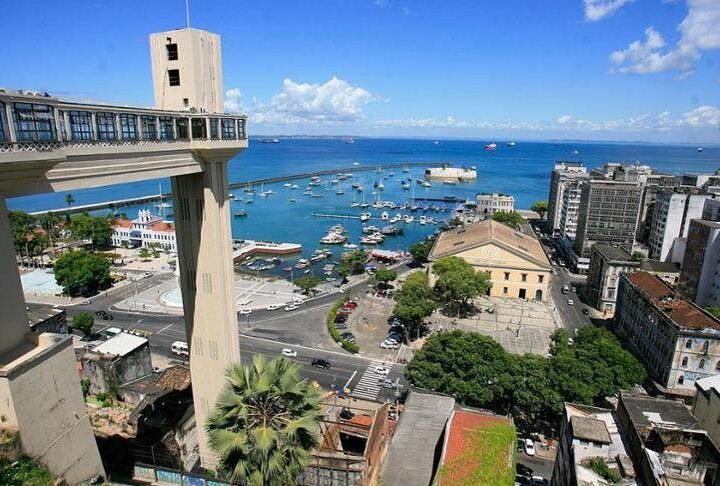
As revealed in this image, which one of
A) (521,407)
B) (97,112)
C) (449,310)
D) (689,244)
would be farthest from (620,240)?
(97,112)

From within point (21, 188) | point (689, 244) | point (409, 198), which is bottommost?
point (409, 198)

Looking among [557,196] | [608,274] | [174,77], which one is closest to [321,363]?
[174,77]

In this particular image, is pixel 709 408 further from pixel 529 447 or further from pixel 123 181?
pixel 123 181

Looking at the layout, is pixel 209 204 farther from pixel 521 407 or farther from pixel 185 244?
pixel 521 407

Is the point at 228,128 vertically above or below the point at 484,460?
above

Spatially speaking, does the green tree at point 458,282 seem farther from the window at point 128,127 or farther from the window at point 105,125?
the window at point 105,125

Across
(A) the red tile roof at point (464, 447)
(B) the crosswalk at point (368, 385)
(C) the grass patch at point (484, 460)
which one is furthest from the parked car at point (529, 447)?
(B) the crosswalk at point (368, 385)

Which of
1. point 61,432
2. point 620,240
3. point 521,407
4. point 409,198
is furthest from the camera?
point 409,198
